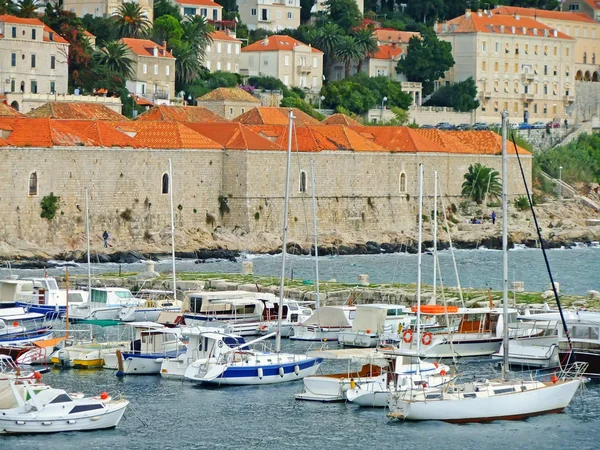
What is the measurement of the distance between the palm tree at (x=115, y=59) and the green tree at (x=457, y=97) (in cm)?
2279

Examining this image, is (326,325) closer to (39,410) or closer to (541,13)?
(39,410)

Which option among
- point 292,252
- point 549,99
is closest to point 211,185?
point 292,252

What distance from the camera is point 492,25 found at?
10912 centimetres

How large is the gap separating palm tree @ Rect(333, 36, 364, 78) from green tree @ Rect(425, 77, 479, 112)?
5216mm

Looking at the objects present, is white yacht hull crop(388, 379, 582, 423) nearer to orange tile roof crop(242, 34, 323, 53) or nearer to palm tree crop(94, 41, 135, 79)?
palm tree crop(94, 41, 135, 79)

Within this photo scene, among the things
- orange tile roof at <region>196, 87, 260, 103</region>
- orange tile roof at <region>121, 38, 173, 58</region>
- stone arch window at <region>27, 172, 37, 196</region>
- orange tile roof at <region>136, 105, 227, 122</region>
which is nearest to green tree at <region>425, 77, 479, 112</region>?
orange tile roof at <region>196, 87, 260, 103</region>

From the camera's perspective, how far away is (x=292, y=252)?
69.0 m

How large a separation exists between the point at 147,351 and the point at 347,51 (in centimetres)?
6282

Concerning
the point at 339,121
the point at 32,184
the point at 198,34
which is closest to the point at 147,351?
the point at 32,184

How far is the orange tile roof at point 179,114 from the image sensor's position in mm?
75750

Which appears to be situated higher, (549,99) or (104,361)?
(549,99)

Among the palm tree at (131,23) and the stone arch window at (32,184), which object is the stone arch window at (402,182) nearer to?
the stone arch window at (32,184)

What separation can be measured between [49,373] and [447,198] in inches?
1587

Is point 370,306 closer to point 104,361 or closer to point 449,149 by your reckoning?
point 104,361
